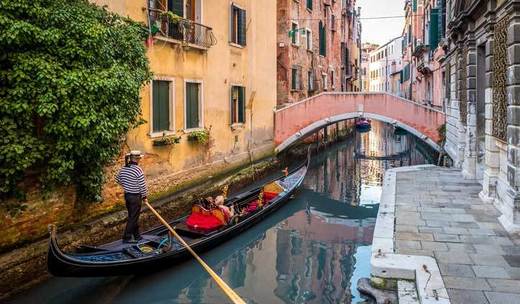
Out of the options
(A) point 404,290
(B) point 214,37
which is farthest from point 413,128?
(A) point 404,290

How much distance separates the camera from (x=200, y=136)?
1029cm

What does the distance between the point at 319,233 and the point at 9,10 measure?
577 cm

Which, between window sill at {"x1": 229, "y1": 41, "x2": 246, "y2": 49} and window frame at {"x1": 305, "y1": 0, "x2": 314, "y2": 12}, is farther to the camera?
window frame at {"x1": 305, "y1": 0, "x2": 314, "y2": 12}

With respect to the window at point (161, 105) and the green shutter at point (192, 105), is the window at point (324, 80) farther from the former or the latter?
the window at point (161, 105)

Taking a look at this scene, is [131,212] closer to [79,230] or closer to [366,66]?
[79,230]

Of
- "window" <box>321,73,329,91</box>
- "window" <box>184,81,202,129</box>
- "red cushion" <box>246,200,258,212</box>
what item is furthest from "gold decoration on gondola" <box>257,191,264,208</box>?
"window" <box>321,73,329,91</box>

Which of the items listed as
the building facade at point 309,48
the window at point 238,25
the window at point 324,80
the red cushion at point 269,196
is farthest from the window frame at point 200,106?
the window at point 324,80

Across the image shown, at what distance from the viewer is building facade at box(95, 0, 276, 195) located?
8789 mm

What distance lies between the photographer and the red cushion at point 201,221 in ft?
24.0

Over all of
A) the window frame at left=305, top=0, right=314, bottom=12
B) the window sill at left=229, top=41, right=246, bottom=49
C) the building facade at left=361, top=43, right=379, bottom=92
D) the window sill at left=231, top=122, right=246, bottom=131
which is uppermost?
the building facade at left=361, top=43, right=379, bottom=92

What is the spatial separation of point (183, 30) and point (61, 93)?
160 inches

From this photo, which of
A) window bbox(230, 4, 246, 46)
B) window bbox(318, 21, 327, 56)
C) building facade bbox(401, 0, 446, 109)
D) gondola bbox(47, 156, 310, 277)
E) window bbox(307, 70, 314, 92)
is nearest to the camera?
gondola bbox(47, 156, 310, 277)

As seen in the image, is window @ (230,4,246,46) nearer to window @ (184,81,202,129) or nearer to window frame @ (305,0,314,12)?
window @ (184,81,202,129)

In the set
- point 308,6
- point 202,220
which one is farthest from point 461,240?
point 308,6
